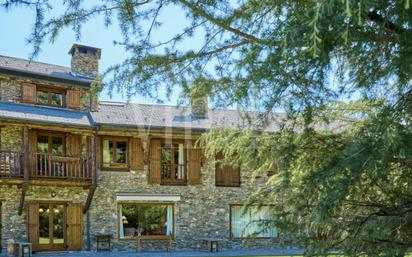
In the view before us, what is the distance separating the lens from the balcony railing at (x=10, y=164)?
51.8ft

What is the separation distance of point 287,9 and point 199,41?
1278 mm

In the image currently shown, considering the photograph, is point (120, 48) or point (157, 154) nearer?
point (120, 48)

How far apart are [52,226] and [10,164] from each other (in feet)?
9.13

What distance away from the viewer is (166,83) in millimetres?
5289

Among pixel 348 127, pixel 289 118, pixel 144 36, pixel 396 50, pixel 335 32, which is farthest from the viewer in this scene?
pixel 348 127

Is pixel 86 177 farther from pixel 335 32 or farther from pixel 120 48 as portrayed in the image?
pixel 335 32

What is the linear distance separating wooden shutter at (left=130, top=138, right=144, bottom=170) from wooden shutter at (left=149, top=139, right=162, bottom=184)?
400mm

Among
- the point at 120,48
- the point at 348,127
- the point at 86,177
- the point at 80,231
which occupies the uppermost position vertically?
the point at 120,48

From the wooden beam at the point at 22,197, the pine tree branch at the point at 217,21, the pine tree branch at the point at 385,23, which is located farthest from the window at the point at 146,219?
the pine tree branch at the point at 385,23

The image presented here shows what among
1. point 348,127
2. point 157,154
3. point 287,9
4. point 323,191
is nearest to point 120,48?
point 287,9

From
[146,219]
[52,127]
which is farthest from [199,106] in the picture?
[146,219]

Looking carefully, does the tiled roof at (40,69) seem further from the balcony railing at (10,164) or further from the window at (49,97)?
the balcony railing at (10,164)

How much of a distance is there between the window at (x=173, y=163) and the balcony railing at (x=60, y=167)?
3159 millimetres

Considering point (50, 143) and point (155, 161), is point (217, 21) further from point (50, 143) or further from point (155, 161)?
point (155, 161)
